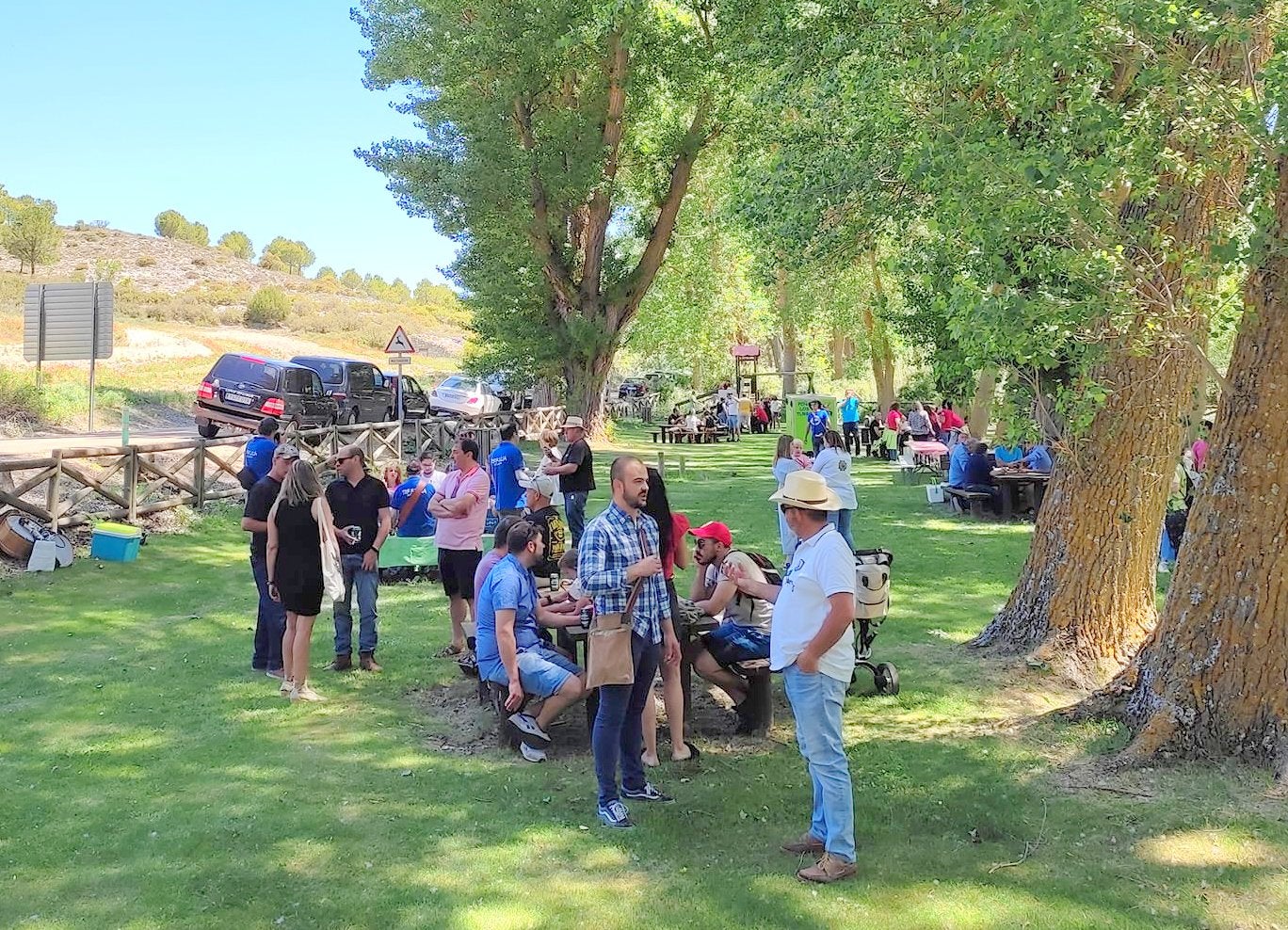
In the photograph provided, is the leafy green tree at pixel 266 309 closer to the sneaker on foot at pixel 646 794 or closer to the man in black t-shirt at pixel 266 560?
the man in black t-shirt at pixel 266 560

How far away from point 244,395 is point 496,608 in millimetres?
17149

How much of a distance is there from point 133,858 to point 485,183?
65.7 feet

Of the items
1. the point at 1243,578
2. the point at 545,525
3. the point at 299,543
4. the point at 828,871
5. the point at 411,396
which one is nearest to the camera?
the point at 828,871

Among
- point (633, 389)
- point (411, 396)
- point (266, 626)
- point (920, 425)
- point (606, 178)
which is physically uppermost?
point (606, 178)

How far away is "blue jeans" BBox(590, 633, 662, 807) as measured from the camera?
5043 millimetres

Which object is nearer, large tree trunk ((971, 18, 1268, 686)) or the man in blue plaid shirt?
the man in blue plaid shirt

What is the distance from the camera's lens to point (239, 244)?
99.5 m

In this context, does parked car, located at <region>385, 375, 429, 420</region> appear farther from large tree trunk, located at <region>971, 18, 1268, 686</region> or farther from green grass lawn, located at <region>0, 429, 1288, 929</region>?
large tree trunk, located at <region>971, 18, 1268, 686</region>

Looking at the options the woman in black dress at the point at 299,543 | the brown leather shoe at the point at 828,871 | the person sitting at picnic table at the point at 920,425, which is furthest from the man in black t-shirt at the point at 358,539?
the person sitting at picnic table at the point at 920,425

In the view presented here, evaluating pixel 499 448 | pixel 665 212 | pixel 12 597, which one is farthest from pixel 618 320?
pixel 12 597

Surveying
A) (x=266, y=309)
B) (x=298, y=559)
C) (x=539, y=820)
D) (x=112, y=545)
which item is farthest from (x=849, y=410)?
(x=266, y=309)

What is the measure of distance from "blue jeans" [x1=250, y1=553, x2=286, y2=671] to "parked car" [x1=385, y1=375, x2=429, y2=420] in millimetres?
19090

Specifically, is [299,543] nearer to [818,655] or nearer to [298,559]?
[298,559]

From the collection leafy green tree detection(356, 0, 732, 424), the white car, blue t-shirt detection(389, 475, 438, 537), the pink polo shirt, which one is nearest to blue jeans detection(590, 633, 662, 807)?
the pink polo shirt
